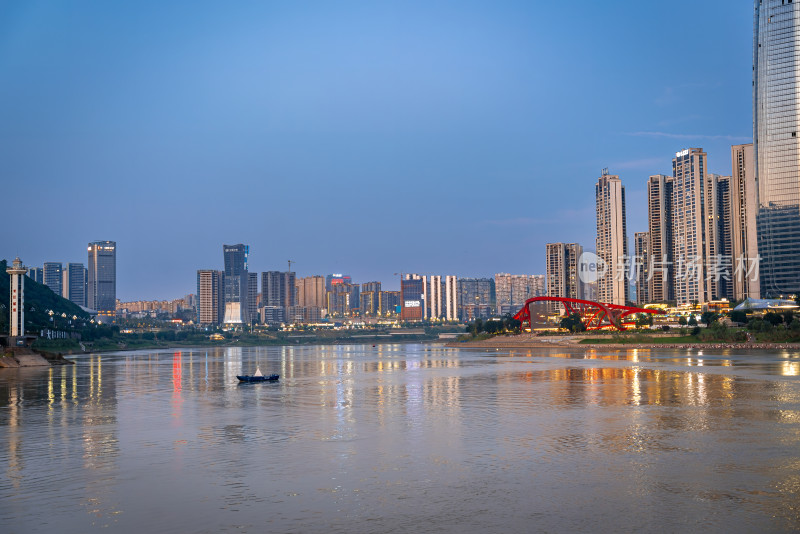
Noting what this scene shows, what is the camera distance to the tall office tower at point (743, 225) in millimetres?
180625

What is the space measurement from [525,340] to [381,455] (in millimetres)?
152205

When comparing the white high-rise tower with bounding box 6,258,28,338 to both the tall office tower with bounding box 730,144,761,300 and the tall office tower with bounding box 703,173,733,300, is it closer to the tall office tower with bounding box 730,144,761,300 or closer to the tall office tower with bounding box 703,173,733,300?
the tall office tower with bounding box 730,144,761,300

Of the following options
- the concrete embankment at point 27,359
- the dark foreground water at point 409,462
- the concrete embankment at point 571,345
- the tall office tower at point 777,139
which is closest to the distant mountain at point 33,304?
the concrete embankment at point 27,359

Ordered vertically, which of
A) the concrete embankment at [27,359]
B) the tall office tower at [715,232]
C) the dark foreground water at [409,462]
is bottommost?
the concrete embankment at [27,359]

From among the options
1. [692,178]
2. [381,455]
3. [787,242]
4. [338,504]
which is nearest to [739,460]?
[381,455]

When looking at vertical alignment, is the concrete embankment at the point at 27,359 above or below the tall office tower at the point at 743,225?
below

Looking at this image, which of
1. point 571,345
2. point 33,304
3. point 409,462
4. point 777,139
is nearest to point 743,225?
point 777,139

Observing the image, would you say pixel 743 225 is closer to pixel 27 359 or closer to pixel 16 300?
pixel 16 300

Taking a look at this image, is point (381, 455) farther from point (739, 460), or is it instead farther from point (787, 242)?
point (787, 242)

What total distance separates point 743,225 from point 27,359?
17094 centimetres

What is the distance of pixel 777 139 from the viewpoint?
5531 inches

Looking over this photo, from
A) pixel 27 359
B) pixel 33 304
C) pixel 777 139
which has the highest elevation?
pixel 777 139

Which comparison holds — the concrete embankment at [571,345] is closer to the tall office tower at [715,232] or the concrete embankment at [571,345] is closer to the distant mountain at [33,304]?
the tall office tower at [715,232]

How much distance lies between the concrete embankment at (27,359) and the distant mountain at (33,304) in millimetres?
10987
